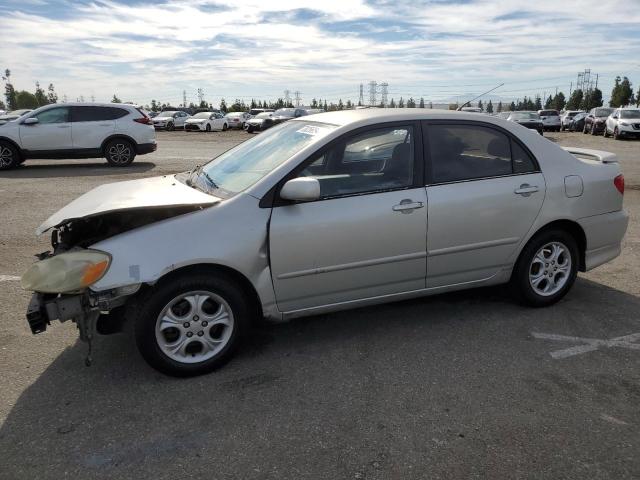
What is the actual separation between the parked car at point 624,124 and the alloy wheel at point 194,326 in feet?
86.2

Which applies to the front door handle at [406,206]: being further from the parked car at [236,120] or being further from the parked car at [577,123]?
the parked car at [577,123]

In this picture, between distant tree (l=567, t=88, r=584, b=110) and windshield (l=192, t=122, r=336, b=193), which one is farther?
distant tree (l=567, t=88, r=584, b=110)

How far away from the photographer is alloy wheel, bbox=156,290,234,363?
3.40 m

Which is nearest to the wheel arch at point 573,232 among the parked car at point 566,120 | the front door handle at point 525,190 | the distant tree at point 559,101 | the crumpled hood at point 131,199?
the front door handle at point 525,190

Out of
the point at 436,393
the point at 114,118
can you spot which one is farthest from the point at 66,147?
the point at 436,393

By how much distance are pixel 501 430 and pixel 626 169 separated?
523 inches

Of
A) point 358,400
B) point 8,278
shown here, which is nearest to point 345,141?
point 358,400

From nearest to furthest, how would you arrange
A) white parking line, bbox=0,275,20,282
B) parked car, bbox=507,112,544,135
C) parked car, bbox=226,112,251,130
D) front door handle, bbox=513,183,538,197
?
front door handle, bbox=513,183,538,197 < white parking line, bbox=0,275,20,282 < parked car, bbox=507,112,544,135 < parked car, bbox=226,112,251,130

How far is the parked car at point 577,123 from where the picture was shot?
121 feet

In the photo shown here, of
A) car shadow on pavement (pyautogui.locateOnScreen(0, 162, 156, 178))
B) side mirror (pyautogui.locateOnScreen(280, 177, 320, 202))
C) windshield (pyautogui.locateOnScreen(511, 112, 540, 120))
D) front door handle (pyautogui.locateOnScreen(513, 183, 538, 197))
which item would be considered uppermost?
windshield (pyautogui.locateOnScreen(511, 112, 540, 120))

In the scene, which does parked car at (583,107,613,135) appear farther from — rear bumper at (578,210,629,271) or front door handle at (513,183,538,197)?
front door handle at (513,183,538,197)

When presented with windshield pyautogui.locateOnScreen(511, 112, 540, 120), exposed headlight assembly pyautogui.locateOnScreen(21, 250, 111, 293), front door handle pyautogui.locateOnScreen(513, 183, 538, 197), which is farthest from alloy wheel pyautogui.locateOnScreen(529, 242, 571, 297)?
windshield pyautogui.locateOnScreen(511, 112, 540, 120)

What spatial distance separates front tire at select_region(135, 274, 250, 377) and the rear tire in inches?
497

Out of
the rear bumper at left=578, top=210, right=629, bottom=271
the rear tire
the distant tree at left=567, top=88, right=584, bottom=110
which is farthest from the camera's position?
the distant tree at left=567, top=88, right=584, bottom=110
